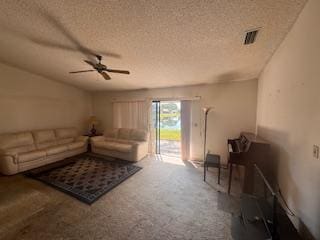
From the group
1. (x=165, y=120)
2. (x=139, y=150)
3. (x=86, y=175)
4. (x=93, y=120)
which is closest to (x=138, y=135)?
(x=139, y=150)

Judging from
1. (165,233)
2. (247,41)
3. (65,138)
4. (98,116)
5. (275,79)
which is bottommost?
(165,233)

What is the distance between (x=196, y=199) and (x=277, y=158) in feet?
4.63

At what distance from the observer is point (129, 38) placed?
210 centimetres

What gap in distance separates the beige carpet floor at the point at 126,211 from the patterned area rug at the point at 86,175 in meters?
0.14

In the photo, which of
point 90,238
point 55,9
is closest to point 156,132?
point 90,238

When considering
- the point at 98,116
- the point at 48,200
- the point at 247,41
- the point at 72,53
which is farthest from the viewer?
the point at 98,116

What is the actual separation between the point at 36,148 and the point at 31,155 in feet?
1.93

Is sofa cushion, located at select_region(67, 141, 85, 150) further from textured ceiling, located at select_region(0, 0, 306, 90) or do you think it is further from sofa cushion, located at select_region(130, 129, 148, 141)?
textured ceiling, located at select_region(0, 0, 306, 90)

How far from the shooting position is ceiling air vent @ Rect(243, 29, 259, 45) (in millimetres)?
1771

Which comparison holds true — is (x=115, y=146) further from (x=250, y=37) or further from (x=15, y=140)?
(x=250, y=37)

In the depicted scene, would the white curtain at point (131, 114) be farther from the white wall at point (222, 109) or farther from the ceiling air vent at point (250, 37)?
the ceiling air vent at point (250, 37)

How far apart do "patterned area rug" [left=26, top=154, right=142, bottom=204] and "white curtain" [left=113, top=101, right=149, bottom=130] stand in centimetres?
155

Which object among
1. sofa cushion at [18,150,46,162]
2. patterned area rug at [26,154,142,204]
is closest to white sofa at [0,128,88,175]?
sofa cushion at [18,150,46,162]

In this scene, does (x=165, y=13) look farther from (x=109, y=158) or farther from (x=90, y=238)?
(x=109, y=158)
